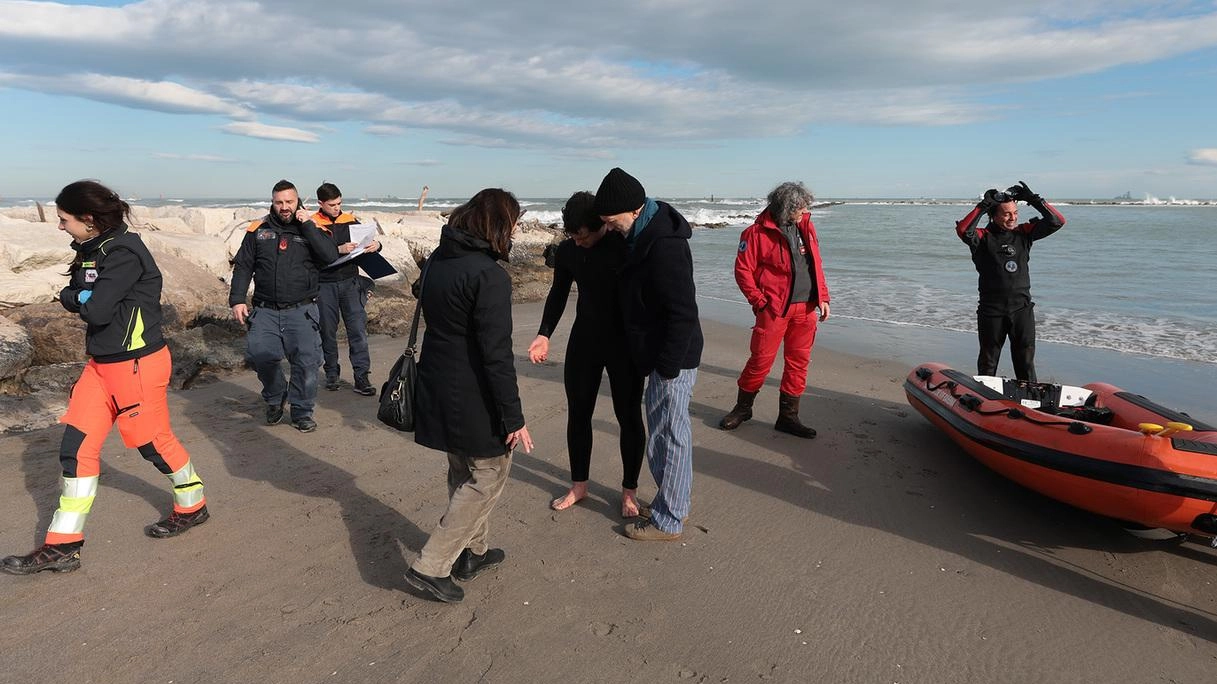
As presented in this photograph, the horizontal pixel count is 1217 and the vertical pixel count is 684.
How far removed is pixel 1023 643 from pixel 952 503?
→ 139 centimetres

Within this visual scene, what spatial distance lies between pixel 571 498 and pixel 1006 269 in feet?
13.3

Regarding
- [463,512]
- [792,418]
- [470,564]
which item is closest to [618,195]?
[463,512]

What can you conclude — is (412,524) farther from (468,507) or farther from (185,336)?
(185,336)

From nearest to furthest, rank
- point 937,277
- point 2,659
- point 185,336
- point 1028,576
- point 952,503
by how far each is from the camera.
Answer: point 2,659 → point 1028,576 → point 952,503 → point 185,336 → point 937,277

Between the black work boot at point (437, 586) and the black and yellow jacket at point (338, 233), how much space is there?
12.8 ft

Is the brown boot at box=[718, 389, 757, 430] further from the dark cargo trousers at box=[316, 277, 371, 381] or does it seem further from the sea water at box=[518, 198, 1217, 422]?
the dark cargo trousers at box=[316, 277, 371, 381]

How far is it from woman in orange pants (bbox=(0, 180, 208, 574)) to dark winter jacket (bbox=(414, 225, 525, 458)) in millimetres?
1467

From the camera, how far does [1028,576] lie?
3.21 metres

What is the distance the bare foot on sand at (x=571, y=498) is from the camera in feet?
12.7

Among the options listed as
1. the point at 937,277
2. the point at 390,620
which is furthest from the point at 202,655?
the point at 937,277

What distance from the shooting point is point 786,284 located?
16.4 feet

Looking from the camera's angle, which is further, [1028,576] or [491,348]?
[1028,576]

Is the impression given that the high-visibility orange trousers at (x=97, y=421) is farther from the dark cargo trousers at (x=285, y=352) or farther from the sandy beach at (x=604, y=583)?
the dark cargo trousers at (x=285, y=352)

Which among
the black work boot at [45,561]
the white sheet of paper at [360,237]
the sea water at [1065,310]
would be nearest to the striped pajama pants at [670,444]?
the black work boot at [45,561]
